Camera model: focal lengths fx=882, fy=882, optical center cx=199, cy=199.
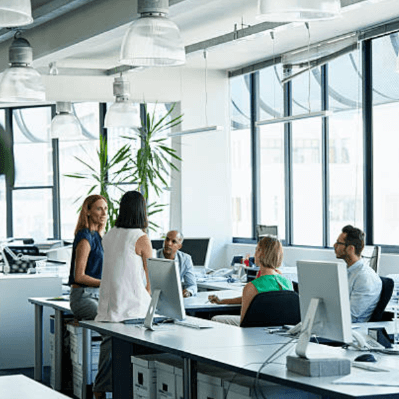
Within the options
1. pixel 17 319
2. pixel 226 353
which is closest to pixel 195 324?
pixel 226 353

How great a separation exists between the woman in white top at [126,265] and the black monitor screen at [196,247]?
12.4ft

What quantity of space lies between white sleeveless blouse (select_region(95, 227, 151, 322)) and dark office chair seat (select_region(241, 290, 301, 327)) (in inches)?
32.3

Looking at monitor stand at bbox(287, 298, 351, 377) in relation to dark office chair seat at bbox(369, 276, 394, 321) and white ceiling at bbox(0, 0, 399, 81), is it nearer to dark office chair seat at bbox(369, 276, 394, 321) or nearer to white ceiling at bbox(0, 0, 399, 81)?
dark office chair seat at bbox(369, 276, 394, 321)

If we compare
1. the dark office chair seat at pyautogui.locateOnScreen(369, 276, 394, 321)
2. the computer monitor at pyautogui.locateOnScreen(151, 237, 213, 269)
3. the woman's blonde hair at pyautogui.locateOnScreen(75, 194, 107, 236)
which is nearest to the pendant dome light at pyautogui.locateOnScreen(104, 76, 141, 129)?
the computer monitor at pyautogui.locateOnScreen(151, 237, 213, 269)

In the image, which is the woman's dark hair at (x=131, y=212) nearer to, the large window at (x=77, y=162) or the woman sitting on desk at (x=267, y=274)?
the woman sitting on desk at (x=267, y=274)

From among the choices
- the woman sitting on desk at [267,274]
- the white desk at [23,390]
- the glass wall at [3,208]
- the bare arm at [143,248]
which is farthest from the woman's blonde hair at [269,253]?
the glass wall at [3,208]

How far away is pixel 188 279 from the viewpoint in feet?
26.3

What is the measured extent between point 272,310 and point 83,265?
1.56 m

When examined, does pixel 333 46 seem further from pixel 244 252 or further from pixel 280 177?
pixel 244 252

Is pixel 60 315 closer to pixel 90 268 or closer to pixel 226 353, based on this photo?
pixel 90 268

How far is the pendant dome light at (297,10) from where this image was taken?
12.8ft

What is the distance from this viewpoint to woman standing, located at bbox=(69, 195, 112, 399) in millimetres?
6512

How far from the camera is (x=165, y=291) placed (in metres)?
5.59

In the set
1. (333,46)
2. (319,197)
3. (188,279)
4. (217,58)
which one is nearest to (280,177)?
(319,197)
